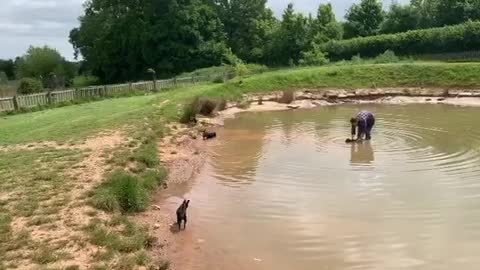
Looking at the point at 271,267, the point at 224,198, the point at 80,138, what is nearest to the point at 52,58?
the point at 80,138

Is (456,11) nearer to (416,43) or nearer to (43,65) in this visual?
(416,43)

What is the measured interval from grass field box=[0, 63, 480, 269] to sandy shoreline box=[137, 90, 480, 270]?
436 millimetres

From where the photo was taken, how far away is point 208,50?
59.7m

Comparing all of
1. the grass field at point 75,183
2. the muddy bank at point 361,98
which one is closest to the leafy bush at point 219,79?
the muddy bank at point 361,98

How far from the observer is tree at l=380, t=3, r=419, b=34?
66.7 metres

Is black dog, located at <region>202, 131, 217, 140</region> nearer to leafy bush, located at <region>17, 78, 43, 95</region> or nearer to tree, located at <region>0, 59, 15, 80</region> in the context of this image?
leafy bush, located at <region>17, 78, 43, 95</region>

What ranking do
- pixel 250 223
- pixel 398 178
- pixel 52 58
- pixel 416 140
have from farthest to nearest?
1. pixel 52 58
2. pixel 416 140
3. pixel 398 178
4. pixel 250 223

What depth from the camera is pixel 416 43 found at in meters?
55.8

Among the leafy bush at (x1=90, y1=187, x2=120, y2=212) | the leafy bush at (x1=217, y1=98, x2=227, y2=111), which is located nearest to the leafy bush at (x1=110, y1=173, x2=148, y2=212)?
the leafy bush at (x1=90, y1=187, x2=120, y2=212)

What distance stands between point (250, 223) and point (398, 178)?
5263 millimetres

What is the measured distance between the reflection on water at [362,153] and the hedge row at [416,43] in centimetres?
3713

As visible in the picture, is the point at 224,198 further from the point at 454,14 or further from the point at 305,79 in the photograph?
the point at 454,14

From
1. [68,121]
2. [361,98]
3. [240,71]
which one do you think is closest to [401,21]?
[240,71]

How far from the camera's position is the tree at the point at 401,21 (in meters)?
66.7
